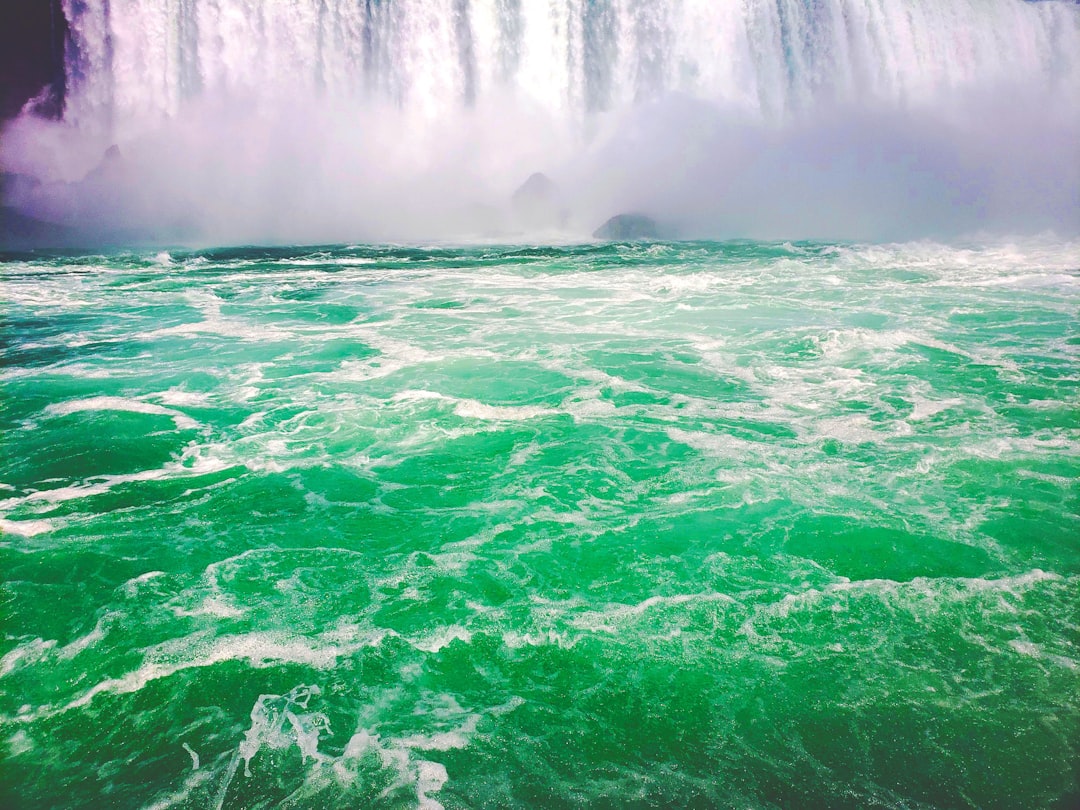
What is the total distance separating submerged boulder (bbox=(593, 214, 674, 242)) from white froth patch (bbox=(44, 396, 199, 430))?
90.1 ft

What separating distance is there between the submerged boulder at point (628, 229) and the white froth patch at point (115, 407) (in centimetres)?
2748

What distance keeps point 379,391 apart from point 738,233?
30774 mm

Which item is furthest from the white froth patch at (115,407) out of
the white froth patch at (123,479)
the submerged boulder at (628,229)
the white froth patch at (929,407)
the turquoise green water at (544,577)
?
the submerged boulder at (628,229)

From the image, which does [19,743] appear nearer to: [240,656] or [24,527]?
[240,656]

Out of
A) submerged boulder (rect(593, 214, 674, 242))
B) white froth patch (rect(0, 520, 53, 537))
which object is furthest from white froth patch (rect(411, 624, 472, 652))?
submerged boulder (rect(593, 214, 674, 242))

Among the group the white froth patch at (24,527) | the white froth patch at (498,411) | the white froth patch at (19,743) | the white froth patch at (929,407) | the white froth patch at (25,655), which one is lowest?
the white froth patch at (19,743)

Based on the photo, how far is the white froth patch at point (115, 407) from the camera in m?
9.62

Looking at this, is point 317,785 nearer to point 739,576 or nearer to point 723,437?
point 739,576

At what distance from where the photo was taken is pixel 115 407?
9977mm

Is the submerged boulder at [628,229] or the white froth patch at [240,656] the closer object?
the white froth patch at [240,656]

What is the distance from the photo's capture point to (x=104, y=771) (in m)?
4.02

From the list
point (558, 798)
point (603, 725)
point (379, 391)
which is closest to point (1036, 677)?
point (603, 725)

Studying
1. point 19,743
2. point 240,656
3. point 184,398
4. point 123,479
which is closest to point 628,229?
point 184,398

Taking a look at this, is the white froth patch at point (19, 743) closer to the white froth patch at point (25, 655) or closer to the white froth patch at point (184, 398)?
the white froth patch at point (25, 655)
